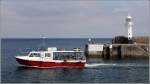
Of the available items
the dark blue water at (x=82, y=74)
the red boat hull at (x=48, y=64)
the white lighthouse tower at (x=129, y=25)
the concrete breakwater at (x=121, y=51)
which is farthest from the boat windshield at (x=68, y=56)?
the white lighthouse tower at (x=129, y=25)

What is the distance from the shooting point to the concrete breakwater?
2544 inches

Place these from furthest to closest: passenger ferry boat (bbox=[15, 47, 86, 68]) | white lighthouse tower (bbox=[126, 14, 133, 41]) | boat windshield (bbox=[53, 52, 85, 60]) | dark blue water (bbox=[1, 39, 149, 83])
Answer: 1. white lighthouse tower (bbox=[126, 14, 133, 41])
2. boat windshield (bbox=[53, 52, 85, 60])
3. passenger ferry boat (bbox=[15, 47, 86, 68])
4. dark blue water (bbox=[1, 39, 149, 83])

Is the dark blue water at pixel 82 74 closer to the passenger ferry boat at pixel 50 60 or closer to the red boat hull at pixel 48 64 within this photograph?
the red boat hull at pixel 48 64

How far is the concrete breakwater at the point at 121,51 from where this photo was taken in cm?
6462

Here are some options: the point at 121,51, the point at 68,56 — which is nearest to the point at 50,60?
the point at 68,56

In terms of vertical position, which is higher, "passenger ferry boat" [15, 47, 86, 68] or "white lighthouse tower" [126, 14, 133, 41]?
"white lighthouse tower" [126, 14, 133, 41]

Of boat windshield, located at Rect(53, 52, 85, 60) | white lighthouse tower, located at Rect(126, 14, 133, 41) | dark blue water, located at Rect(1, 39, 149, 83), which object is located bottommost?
dark blue water, located at Rect(1, 39, 149, 83)

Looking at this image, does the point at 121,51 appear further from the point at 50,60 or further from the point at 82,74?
the point at 82,74

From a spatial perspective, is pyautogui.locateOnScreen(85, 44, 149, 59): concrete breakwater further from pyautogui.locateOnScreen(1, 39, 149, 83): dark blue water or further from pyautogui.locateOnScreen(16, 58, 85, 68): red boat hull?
pyautogui.locateOnScreen(16, 58, 85, 68): red boat hull

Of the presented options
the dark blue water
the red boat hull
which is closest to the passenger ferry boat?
the red boat hull

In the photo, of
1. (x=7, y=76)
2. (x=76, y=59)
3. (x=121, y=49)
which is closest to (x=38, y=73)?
(x=7, y=76)

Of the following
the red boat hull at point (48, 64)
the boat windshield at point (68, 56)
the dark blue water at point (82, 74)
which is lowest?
the dark blue water at point (82, 74)

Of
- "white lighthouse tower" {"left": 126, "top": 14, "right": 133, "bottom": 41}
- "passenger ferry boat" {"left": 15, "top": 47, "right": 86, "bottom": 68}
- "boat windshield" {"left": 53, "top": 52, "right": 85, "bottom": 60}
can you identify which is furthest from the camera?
"white lighthouse tower" {"left": 126, "top": 14, "right": 133, "bottom": 41}

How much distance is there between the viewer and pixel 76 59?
51.6 m
